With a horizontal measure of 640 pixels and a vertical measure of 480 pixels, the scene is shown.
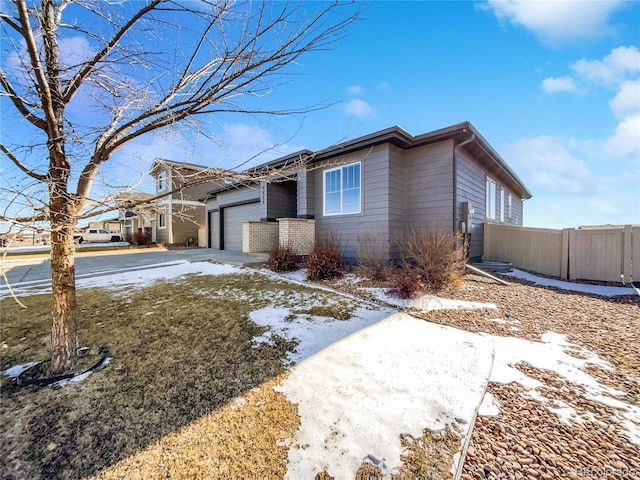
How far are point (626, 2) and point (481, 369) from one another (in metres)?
8.08

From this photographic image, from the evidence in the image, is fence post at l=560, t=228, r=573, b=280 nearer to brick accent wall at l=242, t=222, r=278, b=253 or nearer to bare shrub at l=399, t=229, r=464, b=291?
bare shrub at l=399, t=229, r=464, b=291

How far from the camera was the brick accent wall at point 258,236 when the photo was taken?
10340 mm

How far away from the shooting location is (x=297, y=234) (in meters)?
8.92

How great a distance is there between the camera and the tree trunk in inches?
103

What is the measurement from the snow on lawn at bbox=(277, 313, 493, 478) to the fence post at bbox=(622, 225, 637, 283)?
6.63 meters

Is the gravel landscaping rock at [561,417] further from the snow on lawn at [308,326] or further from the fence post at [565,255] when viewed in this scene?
the fence post at [565,255]

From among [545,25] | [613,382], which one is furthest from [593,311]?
[545,25]

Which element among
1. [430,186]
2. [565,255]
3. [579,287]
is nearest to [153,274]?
[430,186]

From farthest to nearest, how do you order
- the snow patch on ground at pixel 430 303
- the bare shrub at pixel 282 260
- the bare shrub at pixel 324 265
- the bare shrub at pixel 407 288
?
the bare shrub at pixel 282 260, the bare shrub at pixel 324 265, the bare shrub at pixel 407 288, the snow patch on ground at pixel 430 303

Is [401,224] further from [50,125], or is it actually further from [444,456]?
[50,125]

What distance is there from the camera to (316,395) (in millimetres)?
2234

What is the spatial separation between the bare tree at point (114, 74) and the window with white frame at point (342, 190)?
5802mm

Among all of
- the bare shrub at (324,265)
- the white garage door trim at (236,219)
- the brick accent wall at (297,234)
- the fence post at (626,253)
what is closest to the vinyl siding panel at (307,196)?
the brick accent wall at (297,234)

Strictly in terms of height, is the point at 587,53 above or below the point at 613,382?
above
